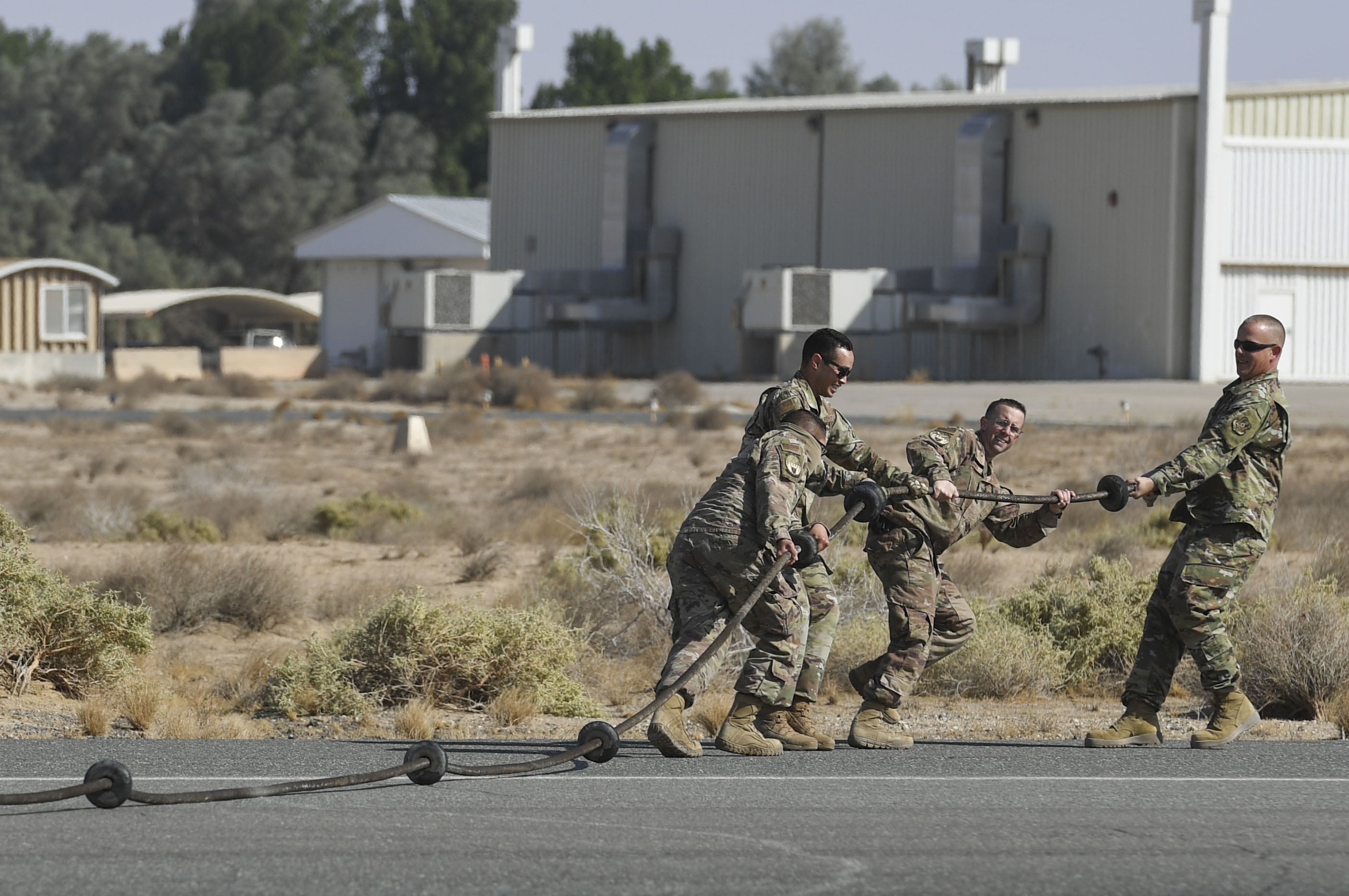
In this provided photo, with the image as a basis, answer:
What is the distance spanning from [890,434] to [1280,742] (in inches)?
943

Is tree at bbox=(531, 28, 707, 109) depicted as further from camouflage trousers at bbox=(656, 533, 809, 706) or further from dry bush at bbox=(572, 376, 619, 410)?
camouflage trousers at bbox=(656, 533, 809, 706)

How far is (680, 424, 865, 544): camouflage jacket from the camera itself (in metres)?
7.84

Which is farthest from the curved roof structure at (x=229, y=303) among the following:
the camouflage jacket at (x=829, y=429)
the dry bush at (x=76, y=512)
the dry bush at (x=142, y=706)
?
the camouflage jacket at (x=829, y=429)

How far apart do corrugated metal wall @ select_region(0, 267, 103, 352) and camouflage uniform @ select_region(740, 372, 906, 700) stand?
4022 centimetres

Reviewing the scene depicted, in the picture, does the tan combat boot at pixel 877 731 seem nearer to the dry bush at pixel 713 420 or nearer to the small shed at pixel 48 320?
the dry bush at pixel 713 420

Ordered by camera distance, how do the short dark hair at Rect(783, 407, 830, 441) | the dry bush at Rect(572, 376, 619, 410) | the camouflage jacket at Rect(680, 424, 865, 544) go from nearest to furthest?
1. the camouflage jacket at Rect(680, 424, 865, 544)
2. the short dark hair at Rect(783, 407, 830, 441)
3. the dry bush at Rect(572, 376, 619, 410)

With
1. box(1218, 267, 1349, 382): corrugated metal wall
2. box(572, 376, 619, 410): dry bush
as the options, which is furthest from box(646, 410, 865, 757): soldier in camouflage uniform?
box(1218, 267, 1349, 382): corrugated metal wall

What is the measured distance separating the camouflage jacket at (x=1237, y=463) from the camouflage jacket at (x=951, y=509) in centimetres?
62

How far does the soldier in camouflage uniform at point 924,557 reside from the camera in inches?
328

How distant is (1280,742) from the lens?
8664 millimetres

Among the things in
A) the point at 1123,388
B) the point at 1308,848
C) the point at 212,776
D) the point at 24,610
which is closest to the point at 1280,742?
the point at 1308,848

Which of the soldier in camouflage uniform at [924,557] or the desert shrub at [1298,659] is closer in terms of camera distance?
the soldier in camouflage uniform at [924,557]

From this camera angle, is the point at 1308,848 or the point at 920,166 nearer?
the point at 1308,848

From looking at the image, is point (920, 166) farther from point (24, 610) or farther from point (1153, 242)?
point (24, 610)
